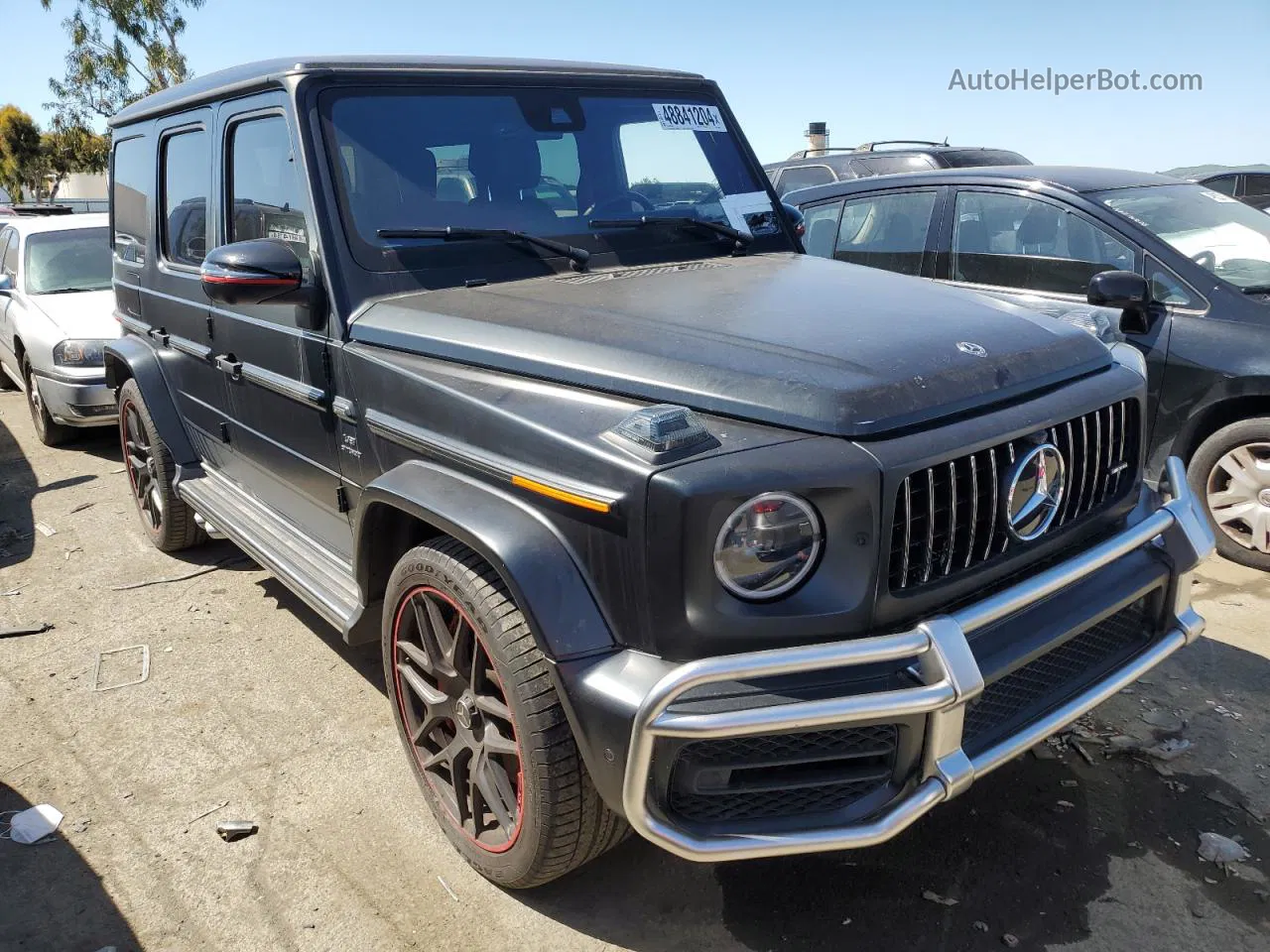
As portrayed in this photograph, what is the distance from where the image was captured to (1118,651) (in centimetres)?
248

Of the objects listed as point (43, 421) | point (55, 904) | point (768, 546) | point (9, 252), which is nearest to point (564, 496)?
point (768, 546)

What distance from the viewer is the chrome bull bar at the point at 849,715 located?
1783 mm

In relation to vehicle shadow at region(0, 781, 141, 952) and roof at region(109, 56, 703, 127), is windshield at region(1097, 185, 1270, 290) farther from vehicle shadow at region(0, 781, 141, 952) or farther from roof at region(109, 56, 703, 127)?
vehicle shadow at region(0, 781, 141, 952)

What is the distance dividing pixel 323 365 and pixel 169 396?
6.62 ft

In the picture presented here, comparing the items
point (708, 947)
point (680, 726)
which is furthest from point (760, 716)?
point (708, 947)

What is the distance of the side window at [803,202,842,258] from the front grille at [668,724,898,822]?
4.41 meters

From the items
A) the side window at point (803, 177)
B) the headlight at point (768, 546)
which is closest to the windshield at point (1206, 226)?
the headlight at point (768, 546)

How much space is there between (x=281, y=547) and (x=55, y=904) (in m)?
1.32

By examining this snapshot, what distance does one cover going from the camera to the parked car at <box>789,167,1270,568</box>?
4281 mm

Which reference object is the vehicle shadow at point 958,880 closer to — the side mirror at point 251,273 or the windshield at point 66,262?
the side mirror at point 251,273

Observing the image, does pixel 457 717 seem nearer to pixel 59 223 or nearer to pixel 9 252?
pixel 59 223

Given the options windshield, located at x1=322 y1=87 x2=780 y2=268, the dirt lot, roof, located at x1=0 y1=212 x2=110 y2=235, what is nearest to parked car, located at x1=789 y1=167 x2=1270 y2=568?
the dirt lot

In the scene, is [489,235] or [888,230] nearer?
[489,235]

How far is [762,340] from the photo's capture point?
2254mm
